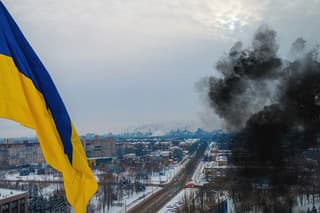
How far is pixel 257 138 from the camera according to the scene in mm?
12719

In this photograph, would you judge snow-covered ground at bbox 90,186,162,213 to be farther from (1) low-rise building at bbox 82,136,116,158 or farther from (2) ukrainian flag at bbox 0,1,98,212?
(1) low-rise building at bbox 82,136,116,158

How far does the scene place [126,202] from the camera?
21438 mm

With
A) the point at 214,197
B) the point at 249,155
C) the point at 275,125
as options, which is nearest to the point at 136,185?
the point at 214,197

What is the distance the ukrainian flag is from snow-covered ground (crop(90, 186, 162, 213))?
17284 millimetres

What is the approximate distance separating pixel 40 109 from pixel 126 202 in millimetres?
20400

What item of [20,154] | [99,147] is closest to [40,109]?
[20,154]

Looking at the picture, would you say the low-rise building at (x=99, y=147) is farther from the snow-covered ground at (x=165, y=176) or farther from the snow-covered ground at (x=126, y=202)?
the snow-covered ground at (x=126, y=202)

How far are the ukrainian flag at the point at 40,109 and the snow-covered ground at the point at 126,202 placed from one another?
17284mm

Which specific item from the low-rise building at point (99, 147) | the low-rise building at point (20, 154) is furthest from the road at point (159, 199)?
the low-rise building at point (20, 154)

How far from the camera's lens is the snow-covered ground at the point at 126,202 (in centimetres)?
1906

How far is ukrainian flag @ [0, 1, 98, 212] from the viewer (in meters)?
2.25

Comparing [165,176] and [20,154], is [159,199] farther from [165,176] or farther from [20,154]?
[20,154]

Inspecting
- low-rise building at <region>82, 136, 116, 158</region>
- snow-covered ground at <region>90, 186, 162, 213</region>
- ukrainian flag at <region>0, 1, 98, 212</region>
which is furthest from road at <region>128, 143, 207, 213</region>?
low-rise building at <region>82, 136, 116, 158</region>

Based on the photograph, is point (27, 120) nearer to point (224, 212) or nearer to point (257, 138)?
point (257, 138)
